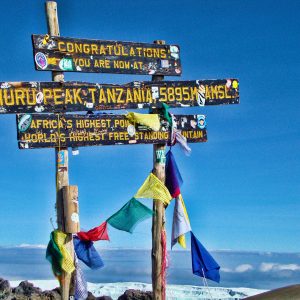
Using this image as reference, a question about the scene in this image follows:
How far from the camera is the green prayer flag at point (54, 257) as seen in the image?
10.7 m

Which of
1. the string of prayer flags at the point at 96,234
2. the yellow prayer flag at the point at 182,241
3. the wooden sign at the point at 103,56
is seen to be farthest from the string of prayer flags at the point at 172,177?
the wooden sign at the point at 103,56

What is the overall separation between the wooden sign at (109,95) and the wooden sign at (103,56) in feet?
0.76

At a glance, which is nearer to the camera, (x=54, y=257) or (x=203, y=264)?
(x=54, y=257)

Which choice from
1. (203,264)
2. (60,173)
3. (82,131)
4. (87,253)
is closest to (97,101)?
(82,131)

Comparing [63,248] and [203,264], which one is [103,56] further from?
[203,264]

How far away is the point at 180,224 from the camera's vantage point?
1146 centimetres

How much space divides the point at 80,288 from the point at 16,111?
2.73 meters

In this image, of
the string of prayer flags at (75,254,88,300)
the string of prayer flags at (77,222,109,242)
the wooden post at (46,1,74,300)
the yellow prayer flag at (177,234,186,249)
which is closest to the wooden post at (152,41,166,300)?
the yellow prayer flag at (177,234,186,249)

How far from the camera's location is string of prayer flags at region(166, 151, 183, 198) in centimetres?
1152

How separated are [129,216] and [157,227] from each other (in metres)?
0.53

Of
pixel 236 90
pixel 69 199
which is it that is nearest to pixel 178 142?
pixel 236 90

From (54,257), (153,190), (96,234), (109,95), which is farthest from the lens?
(153,190)

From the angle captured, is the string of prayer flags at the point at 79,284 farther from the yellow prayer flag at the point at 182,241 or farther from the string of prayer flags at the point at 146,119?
the string of prayer flags at the point at 146,119

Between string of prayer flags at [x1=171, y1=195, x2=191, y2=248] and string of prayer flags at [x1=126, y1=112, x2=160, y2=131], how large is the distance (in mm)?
1243
